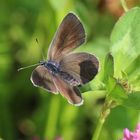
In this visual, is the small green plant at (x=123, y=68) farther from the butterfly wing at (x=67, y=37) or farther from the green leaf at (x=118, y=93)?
the butterfly wing at (x=67, y=37)

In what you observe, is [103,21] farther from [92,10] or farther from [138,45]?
[138,45]

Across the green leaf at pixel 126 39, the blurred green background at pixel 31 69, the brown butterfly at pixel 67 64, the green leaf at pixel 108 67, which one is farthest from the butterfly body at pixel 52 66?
the blurred green background at pixel 31 69

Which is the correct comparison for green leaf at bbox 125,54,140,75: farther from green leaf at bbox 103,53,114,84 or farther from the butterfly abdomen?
the butterfly abdomen

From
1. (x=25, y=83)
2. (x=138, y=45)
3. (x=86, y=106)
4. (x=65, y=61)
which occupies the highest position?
(x=65, y=61)

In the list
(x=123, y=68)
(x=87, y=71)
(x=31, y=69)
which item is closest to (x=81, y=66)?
(x=87, y=71)

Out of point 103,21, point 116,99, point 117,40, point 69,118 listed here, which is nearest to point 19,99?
point 69,118

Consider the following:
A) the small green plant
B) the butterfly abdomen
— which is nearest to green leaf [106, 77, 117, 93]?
the small green plant
